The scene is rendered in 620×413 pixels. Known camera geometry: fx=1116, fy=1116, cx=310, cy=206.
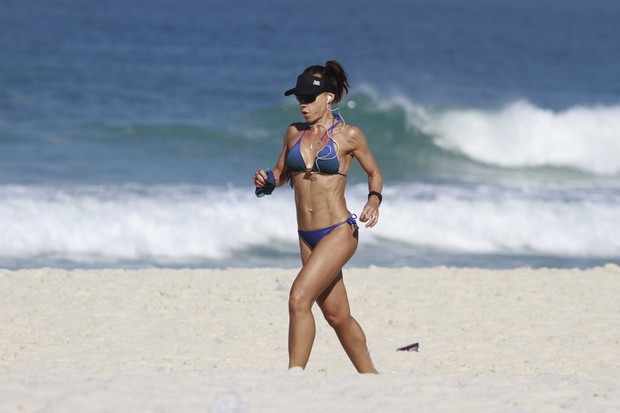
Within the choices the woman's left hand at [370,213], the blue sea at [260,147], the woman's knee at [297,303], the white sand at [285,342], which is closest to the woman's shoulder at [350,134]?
the woman's left hand at [370,213]

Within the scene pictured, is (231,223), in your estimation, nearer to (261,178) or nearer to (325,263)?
(261,178)

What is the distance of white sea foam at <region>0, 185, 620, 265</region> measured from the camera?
13.6 m

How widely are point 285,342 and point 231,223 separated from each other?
6.21 meters

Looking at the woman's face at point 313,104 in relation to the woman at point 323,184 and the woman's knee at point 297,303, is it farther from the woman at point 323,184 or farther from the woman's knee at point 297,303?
the woman's knee at point 297,303

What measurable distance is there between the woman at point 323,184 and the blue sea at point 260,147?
6636mm

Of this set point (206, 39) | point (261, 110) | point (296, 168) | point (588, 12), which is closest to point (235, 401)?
point (296, 168)

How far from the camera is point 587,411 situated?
17.9 ft

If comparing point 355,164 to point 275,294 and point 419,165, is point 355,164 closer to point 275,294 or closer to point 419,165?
point 419,165

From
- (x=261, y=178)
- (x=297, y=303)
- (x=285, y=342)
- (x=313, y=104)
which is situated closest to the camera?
(x=297, y=303)

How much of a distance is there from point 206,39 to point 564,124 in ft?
70.7

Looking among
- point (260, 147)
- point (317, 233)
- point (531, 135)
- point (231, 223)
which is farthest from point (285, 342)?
point (531, 135)

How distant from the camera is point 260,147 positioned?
2217 centimetres

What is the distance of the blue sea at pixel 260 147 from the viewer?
1411 cm

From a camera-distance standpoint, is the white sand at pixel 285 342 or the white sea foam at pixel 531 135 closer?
the white sand at pixel 285 342
